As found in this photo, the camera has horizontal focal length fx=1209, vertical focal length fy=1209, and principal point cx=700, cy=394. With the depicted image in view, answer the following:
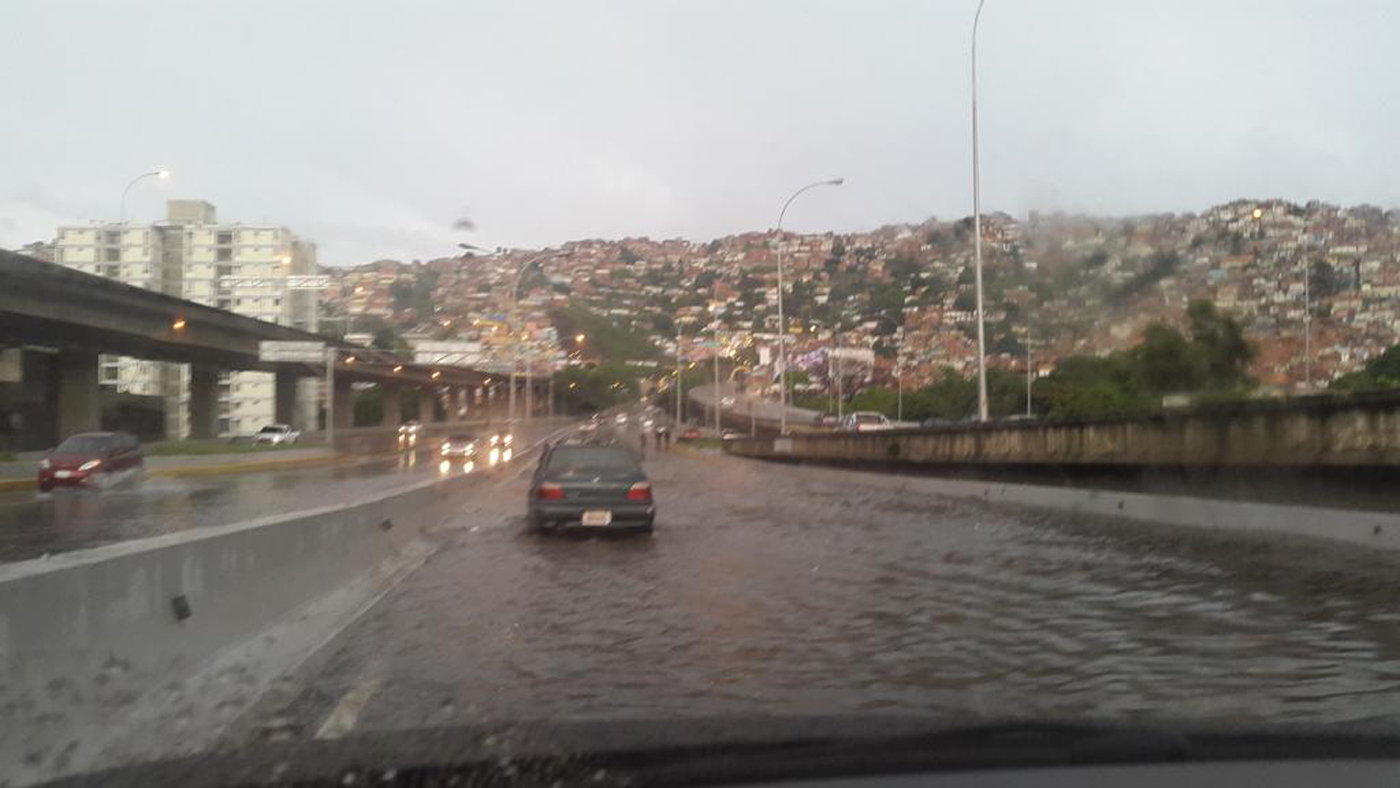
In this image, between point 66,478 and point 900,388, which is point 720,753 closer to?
point 66,478

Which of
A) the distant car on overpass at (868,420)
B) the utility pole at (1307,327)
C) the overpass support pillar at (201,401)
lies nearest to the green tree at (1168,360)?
the utility pole at (1307,327)

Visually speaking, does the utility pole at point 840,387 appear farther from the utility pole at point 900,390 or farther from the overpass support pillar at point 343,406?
the overpass support pillar at point 343,406

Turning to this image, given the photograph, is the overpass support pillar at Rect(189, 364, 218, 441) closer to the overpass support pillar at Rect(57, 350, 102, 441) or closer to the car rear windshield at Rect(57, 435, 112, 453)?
the overpass support pillar at Rect(57, 350, 102, 441)

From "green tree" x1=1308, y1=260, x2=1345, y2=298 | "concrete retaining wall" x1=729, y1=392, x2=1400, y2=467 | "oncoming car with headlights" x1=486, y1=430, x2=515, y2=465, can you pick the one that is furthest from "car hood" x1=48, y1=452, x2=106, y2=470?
"green tree" x1=1308, y1=260, x2=1345, y2=298

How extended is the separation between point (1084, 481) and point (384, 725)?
729 inches

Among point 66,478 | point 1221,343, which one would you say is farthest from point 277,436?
point 1221,343

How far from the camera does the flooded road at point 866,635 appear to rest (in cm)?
693

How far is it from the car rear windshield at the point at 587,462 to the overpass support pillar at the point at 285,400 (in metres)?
59.4

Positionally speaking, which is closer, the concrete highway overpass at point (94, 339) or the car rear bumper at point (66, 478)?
the car rear bumper at point (66, 478)

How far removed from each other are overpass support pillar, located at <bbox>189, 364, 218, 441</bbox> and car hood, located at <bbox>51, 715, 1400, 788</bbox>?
63.3 meters

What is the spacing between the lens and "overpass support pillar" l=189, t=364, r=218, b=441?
62875 mm

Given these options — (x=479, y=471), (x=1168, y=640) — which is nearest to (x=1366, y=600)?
(x=1168, y=640)

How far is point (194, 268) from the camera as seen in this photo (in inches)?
2544

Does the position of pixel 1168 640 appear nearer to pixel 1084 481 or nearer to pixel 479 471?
pixel 1084 481
